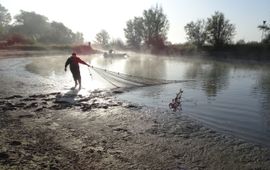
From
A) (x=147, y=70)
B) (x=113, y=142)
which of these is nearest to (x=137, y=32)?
(x=147, y=70)

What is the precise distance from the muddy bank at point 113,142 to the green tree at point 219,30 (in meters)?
62.8

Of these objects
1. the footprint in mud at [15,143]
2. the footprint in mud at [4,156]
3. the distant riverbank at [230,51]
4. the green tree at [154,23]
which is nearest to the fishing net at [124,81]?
the footprint in mud at [15,143]

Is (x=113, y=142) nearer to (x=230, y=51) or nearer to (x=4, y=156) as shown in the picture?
(x=4, y=156)

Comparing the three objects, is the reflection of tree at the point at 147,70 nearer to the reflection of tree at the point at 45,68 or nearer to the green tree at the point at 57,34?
the reflection of tree at the point at 45,68

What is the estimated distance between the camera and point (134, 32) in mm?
114688

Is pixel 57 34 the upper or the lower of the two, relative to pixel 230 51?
upper

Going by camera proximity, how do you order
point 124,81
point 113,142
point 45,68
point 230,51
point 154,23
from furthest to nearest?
point 154,23
point 230,51
point 45,68
point 124,81
point 113,142

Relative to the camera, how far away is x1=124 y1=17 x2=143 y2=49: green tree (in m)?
108

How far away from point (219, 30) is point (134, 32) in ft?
146

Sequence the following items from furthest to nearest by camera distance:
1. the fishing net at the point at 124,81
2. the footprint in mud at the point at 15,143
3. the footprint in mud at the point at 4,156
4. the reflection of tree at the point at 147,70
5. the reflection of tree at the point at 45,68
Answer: the reflection of tree at the point at 45,68 < the reflection of tree at the point at 147,70 < the fishing net at the point at 124,81 < the footprint in mud at the point at 15,143 < the footprint in mud at the point at 4,156

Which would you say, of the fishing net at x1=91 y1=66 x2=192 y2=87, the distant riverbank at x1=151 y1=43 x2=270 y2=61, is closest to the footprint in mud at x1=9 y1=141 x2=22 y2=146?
the fishing net at x1=91 y1=66 x2=192 y2=87

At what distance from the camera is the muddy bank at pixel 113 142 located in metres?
7.81

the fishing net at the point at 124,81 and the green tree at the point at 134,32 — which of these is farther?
the green tree at the point at 134,32

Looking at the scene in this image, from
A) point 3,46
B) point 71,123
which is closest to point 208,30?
point 3,46
